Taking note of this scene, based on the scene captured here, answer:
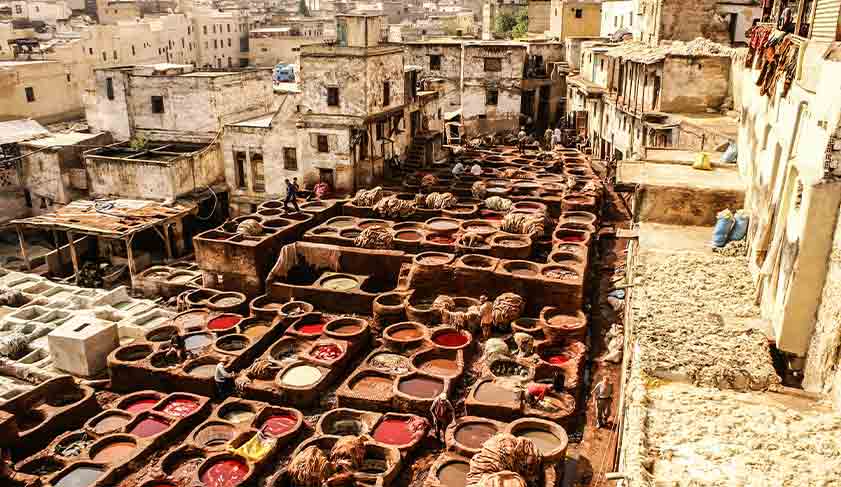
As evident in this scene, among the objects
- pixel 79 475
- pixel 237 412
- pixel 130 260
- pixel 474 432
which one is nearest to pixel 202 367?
pixel 237 412

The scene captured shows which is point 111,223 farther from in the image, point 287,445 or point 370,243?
point 287,445

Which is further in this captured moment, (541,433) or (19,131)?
(19,131)

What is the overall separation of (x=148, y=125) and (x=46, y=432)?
68.1 feet

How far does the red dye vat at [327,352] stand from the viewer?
17.4 metres

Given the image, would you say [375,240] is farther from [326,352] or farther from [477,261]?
[326,352]

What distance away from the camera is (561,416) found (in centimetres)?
1419

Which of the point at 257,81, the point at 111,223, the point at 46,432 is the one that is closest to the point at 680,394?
the point at 46,432

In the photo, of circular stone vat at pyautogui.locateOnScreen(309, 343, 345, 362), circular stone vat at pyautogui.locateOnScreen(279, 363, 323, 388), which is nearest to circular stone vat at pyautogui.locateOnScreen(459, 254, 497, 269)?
circular stone vat at pyautogui.locateOnScreen(309, 343, 345, 362)

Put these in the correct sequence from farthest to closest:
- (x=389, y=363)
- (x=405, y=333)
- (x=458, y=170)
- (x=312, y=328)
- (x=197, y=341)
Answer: (x=458, y=170) < (x=312, y=328) < (x=197, y=341) < (x=405, y=333) < (x=389, y=363)

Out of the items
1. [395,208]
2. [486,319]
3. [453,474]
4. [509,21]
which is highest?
[509,21]

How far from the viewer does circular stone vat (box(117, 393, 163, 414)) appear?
16.3m

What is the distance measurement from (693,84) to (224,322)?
19313 millimetres

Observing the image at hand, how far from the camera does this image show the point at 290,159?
29.1 meters

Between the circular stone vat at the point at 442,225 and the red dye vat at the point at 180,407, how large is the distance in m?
10.0
